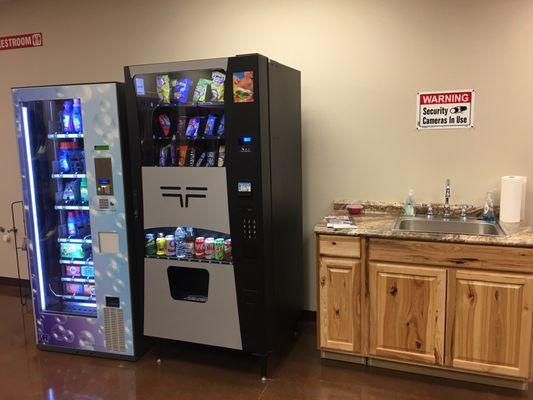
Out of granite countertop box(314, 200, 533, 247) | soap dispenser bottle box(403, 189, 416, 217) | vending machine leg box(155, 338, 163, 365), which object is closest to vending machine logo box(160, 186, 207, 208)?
granite countertop box(314, 200, 533, 247)

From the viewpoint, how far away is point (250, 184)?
267 centimetres

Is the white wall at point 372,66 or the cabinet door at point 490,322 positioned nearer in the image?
the cabinet door at point 490,322

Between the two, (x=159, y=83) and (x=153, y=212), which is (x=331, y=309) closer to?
(x=153, y=212)

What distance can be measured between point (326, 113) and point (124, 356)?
2297 mm

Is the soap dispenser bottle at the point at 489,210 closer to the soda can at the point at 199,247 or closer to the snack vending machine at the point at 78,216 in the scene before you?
the soda can at the point at 199,247

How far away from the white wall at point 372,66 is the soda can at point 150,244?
1241 millimetres

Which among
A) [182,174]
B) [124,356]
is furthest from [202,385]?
[182,174]

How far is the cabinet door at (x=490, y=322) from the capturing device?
8.28ft

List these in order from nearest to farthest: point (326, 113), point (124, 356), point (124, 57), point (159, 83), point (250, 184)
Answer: point (250, 184), point (159, 83), point (124, 356), point (326, 113), point (124, 57)

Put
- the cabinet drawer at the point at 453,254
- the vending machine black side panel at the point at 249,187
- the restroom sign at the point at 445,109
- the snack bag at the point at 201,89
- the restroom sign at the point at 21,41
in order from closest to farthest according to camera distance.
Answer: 1. the cabinet drawer at the point at 453,254
2. the vending machine black side panel at the point at 249,187
3. the snack bag at the point at 201,89
4. the restroom sign at the point at 445,109
5. the restroom sign at the point at 21,41

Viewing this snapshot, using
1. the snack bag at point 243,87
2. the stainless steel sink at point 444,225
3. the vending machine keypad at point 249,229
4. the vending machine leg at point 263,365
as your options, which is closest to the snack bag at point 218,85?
the snack bag at point 243,87

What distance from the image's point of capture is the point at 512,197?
2.85 metres

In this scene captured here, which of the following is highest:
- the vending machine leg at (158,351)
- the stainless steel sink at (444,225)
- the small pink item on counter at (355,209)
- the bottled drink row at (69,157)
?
the bottled drink row at (69,157)

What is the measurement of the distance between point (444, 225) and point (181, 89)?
77.8 inches
